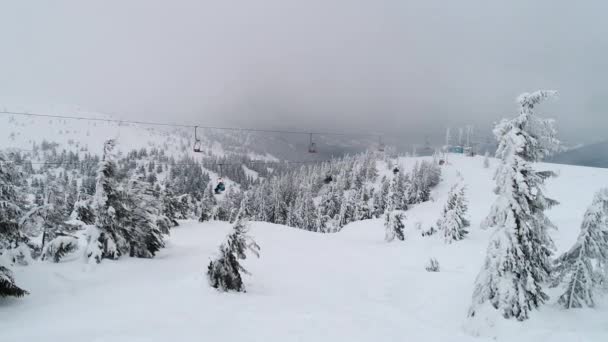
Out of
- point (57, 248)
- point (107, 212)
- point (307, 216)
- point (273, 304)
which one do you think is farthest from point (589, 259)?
point (307, 216)

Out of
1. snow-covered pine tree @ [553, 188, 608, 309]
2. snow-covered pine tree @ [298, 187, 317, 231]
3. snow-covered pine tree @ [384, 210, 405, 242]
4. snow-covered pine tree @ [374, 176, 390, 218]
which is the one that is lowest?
snow-covered pine tree @ [298, 187, 317, 231]

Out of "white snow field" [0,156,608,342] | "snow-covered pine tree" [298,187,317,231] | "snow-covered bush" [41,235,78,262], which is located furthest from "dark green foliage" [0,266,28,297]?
"snow-covered pine tree" [298,187,317,231]

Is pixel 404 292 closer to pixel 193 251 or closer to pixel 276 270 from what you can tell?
pixel 276 270

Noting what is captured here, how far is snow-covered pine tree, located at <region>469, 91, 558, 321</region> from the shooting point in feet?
42.1

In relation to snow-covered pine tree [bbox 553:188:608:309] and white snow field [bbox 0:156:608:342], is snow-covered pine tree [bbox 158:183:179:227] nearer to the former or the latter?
white snow field [bbox 0:156:608:342]

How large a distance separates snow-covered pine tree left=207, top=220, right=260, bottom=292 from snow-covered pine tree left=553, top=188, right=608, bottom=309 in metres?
14.8

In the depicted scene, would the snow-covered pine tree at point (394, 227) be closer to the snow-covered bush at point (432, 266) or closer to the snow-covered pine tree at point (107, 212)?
the snow-covered bush at point (432, 266)

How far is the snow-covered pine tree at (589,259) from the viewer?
13.6 m

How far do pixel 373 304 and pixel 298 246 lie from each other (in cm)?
1718

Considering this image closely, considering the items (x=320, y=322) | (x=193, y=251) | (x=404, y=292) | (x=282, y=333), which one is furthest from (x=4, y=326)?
(x=404, y=292)

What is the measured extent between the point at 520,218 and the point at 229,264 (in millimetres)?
13277

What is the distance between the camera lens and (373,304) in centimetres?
1647

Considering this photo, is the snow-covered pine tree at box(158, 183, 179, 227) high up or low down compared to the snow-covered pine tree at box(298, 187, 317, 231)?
up

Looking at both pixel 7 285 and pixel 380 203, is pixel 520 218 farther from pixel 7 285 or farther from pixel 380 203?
pixel 380 203
